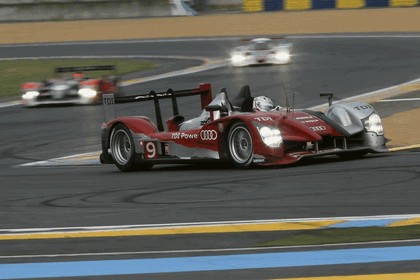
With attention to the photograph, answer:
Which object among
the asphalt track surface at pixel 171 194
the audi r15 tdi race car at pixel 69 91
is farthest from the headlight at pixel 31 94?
the asphalt track surface at pixel 171 194

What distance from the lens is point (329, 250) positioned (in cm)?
771

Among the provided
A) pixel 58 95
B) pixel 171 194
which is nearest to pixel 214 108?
pixel 171 194

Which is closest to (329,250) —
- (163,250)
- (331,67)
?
(163,250)

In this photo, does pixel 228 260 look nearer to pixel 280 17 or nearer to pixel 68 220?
pixel 68 220

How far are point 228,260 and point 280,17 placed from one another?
1603 inches

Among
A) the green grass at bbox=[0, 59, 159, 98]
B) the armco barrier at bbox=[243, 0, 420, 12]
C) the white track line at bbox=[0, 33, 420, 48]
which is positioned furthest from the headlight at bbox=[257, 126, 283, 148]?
the armco barrier at bbox=[243, 0, 420, 12]

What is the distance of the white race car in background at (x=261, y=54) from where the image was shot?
34.8 m

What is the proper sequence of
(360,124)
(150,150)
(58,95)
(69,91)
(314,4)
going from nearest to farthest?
1. (360,124)
2. (150,150)
3. (69,91)
4. (58,95)
5. (314,4)

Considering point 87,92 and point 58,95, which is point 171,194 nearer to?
point 87,92

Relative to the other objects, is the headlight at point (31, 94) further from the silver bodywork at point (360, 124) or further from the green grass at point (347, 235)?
the green grass at point (347, 235)

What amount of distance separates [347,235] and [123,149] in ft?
25.2

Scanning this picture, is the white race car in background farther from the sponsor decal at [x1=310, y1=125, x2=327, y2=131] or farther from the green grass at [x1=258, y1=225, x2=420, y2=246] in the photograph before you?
the green grass at [x1=258, y1=225, x2=420, y2=246]

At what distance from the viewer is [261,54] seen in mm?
34844

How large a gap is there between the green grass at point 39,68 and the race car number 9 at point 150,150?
1635cm
